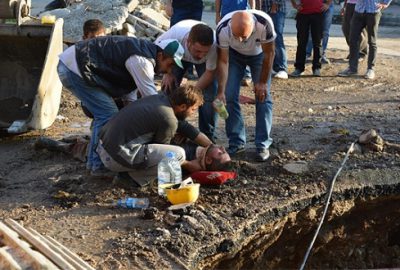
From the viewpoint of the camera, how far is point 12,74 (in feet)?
28.3

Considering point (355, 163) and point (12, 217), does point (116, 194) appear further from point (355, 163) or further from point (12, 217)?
point (355, 163)

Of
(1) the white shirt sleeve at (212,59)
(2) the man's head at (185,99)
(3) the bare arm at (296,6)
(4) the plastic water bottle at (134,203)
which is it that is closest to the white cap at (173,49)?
(2) the man's head at (185,99)

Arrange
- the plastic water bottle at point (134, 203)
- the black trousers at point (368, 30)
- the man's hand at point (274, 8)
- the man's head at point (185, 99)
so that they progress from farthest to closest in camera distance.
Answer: the black trousers at point (368, 30) < the man's hand at point (274, 8) < the man's head at point (185, 99) < the plastic water bottle at point (134, 203)

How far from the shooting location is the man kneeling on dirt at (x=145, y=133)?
6016mm

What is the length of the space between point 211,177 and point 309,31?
5.50 meters

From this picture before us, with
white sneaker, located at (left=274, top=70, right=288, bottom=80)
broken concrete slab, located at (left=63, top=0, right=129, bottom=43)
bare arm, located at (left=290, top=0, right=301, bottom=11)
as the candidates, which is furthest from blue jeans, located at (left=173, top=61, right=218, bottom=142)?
broken concrete slab, located at (left=63, top=0, right=129, bottom=43)

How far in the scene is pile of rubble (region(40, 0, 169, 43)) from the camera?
11.8 metres

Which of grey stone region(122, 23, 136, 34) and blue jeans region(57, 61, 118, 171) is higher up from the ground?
blue jeans region(57, 61, 118, 171)

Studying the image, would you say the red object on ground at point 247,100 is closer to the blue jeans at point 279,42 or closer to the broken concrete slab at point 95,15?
the blue jeans at point 279,42

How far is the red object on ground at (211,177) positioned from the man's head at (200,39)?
44.1 inches

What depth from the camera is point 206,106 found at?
7.07 meters

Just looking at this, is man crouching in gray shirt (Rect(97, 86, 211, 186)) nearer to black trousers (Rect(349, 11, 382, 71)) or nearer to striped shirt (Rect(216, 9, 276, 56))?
striped shirt (Rect(216, 9, 276, 56))

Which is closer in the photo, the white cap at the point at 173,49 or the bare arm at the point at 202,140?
the white cap at the point at 173,49

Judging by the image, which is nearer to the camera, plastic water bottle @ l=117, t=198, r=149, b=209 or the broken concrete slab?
plastic water bottle @ l=117, t=198, r=149, b=209
